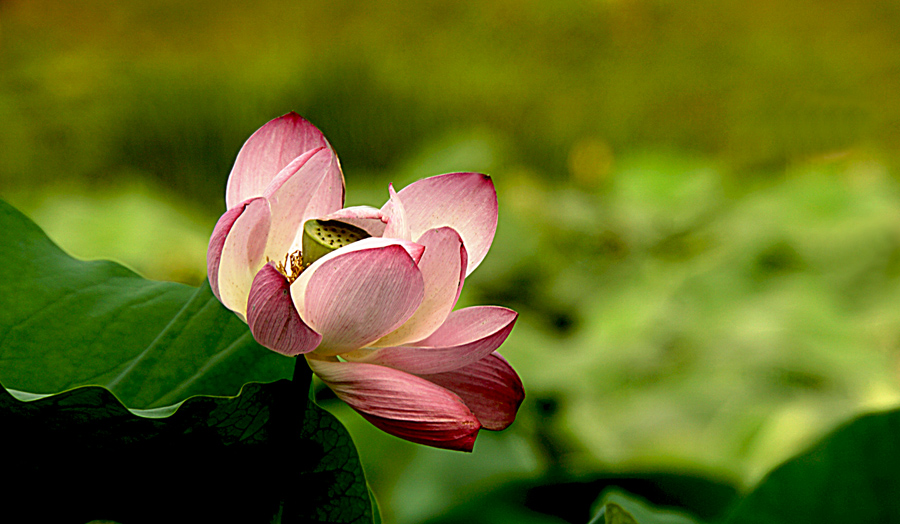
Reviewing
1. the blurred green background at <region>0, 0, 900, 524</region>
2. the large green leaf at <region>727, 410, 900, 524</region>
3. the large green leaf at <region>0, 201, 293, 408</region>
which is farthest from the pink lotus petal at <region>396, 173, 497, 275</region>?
the blurred green background at <region>0, 0, 900, 524</region>

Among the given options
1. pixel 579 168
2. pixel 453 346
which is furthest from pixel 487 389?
pixel 579 168

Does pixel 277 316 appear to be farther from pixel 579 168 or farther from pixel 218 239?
pixel 579 168

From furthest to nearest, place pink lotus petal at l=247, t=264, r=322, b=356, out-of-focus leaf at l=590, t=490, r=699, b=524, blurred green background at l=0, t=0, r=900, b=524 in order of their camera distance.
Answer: blurred green background at l=0, t=0, r=900, b=524 < out-of-focus leaf at l=590, t=490, r=699, b=524 < pink lotus petal at l=247, t=264, r=322, b=356

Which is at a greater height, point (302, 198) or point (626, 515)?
point (302, 198)

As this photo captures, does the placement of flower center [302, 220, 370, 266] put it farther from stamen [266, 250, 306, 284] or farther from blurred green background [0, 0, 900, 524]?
blurred green background [0, 0, 900, 524]

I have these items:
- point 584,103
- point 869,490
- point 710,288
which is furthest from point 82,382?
point 584,103

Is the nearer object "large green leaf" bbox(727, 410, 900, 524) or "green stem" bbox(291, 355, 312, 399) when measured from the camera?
"green stem" bbox(291, 355, 312, 399)
